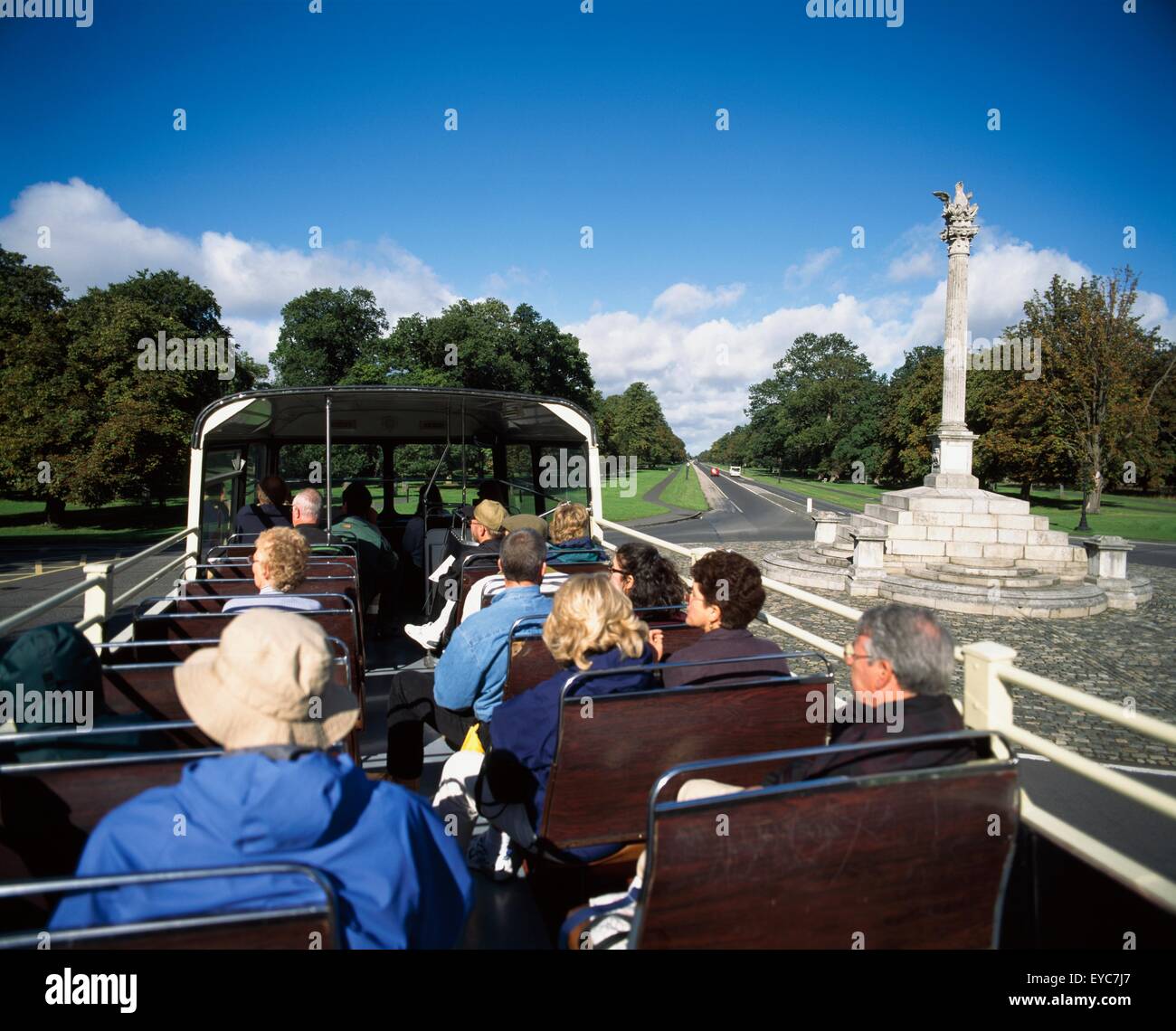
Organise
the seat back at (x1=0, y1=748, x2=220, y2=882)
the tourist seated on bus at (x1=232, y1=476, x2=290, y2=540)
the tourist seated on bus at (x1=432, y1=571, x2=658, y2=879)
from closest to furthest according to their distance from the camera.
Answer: the seat back at (x1=0, y1=748, x2=220, y2=882), the tourist seated on bus at (x1=432, y1=571, x2=658, y2=879), the tourist seated on bus at (x1=232, y1=476, x2=290, y2=540)

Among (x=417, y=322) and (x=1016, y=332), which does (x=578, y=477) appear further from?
(x=417, y=322)

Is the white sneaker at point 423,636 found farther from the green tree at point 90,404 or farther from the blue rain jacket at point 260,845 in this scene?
the green tree at point 90,404

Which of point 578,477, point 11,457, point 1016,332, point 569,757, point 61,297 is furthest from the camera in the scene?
point 61,297

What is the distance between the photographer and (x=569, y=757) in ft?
8.76

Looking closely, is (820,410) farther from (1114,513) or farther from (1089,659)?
(1089,659)

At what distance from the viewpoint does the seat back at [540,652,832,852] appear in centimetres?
266

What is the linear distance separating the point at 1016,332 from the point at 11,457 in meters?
42.9

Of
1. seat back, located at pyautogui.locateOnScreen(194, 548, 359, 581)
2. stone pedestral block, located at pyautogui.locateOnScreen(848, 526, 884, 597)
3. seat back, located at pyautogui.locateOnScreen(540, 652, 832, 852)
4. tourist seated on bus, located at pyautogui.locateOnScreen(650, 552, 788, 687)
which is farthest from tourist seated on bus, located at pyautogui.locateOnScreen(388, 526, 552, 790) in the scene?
stone pedestral block, located at pyautogui.locateOnScreen(848, 526, 884, 597)

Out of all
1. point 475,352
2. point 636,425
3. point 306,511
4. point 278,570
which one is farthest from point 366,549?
point 636,425

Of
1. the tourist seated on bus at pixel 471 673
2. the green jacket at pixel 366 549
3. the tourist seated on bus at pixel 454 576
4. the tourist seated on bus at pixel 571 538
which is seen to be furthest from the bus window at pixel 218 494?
the tourist seated on bus at pixel 471 673

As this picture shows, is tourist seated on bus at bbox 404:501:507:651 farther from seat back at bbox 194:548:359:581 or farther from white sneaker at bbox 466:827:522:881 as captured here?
white sneaker at bbox 466:827:522:881

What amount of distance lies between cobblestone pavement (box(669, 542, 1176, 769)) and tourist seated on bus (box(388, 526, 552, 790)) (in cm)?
594

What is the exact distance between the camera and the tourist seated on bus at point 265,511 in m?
7.75

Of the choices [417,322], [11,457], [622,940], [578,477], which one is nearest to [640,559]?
[622,940]
